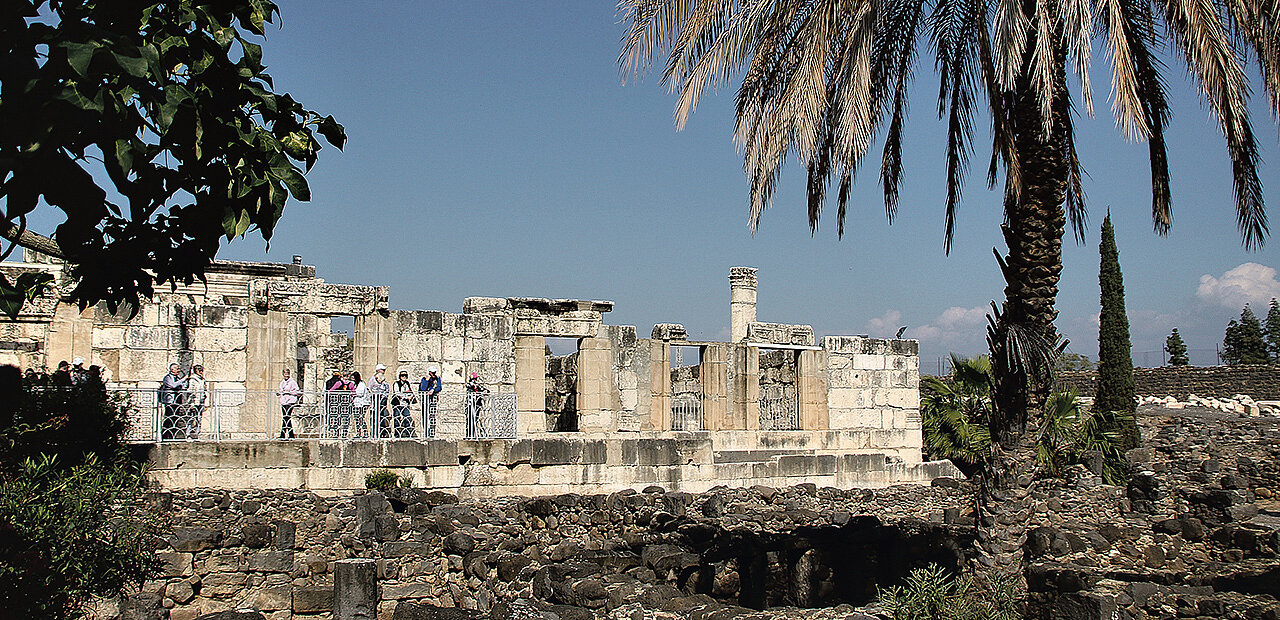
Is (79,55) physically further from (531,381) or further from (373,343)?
(531,381)

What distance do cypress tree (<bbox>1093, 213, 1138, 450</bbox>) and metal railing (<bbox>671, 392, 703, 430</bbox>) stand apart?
9526mm

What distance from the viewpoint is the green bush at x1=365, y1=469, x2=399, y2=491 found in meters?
14.7

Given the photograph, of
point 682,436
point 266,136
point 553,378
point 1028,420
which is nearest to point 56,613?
point 266,136

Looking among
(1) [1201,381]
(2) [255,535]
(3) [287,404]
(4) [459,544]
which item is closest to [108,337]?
(3) [287,404]

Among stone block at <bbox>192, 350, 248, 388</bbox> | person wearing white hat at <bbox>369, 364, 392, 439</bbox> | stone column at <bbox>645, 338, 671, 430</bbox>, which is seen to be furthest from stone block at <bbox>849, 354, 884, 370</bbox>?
stone block at <bbox>192, 350, 248, 388</bbox>

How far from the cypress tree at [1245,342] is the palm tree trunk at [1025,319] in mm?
43043

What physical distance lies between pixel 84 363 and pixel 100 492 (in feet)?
27.7

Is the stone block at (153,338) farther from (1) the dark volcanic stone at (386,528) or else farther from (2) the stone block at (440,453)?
(1) the dark volcanic stone at (386,528)

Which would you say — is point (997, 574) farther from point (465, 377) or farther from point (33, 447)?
point (465, 377)

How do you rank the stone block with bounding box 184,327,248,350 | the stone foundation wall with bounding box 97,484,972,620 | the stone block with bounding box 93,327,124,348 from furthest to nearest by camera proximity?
1. the stone block with bounding box 184,327,248,350
2. the stone block with bounding box 93,327,124,348
3. the stone foundation wall with bounding box 97,484,972,620

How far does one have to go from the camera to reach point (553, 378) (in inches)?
961

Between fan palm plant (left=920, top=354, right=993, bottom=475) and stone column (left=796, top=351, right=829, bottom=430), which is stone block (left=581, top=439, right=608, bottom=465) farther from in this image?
stone column (left=796, top=351, right=829, bottom=430)

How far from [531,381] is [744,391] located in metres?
→ 4.74

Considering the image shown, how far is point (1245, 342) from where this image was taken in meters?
46.4
